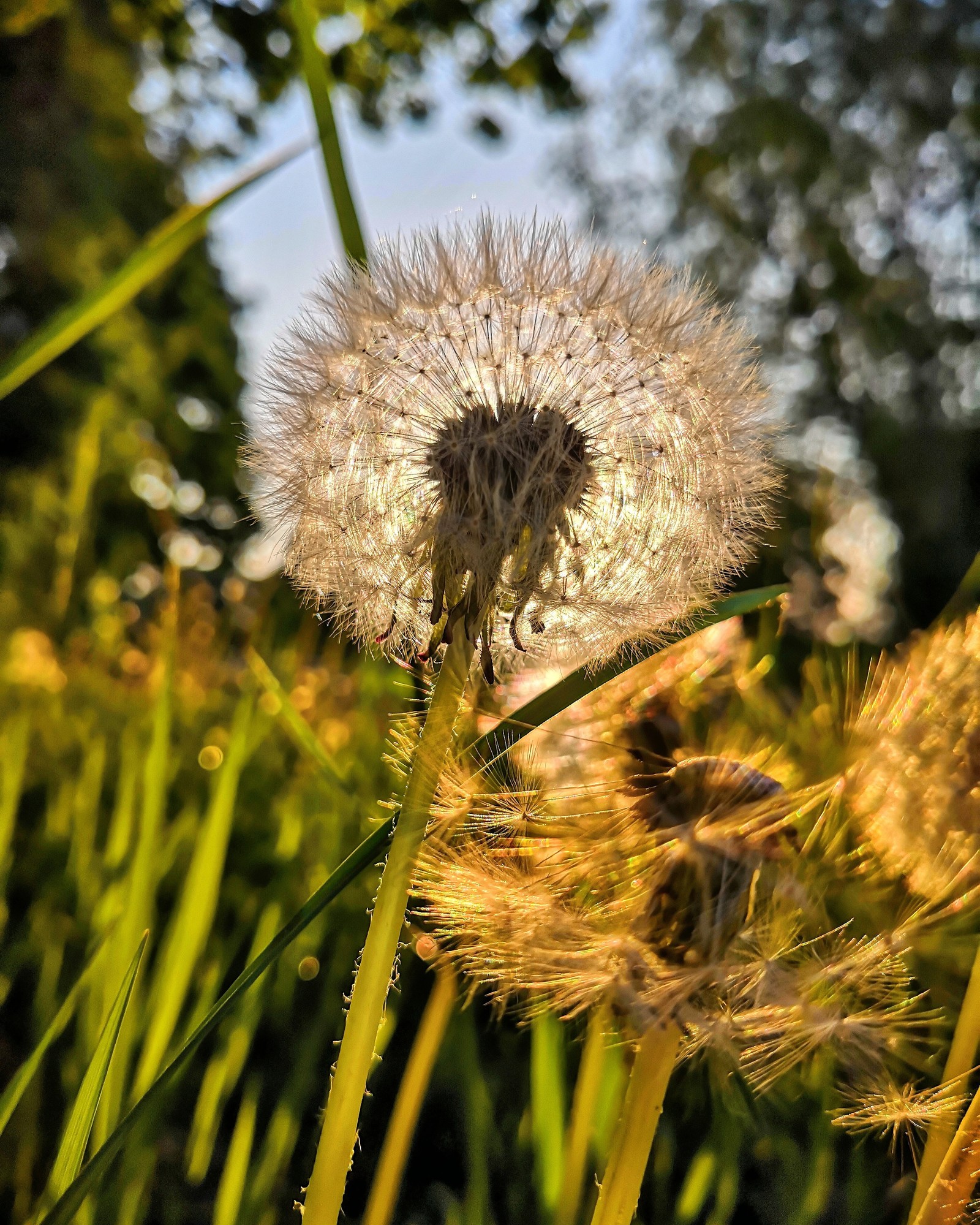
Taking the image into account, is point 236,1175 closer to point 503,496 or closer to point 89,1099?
point 89,1099

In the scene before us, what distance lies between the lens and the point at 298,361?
655 millimetres

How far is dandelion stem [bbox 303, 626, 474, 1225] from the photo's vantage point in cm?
49

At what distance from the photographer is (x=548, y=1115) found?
35.4 inches

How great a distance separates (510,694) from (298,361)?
278 mm

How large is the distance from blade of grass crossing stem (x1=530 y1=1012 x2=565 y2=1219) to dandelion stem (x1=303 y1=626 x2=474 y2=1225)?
39 centimetres

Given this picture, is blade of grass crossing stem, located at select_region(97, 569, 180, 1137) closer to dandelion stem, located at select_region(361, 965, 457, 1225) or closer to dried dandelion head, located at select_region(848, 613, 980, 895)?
dandelion stem, located at select_region(361, 965, 457, 1225)

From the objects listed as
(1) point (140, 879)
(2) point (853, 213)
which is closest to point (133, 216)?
(2) point (853, 213)

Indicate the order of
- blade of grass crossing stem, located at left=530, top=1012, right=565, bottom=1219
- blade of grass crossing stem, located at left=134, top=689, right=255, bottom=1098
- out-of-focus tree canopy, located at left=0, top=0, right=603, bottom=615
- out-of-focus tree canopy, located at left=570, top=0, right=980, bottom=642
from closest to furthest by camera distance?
blade of grass crossing stem, located at left=530, top=1012, right=565, bottom=1219
blade of grass crossing stem, located at left=134, top=689, right=255, bottom=1098
out-of-focus tree canopy, located at left=0, top=0, right=603, bottom=615
out-of-focus tree canopy, located at left=570, top=0, right=980, bottom=642

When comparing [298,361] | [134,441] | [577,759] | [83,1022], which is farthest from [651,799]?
[134,441]

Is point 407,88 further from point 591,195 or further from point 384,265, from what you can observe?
point 591,195

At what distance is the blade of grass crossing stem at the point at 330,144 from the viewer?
25.2 inches

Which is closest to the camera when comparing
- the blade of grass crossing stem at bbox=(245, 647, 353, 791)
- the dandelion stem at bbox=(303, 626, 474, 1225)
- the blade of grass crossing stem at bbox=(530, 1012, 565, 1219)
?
the dandelion stem at bbox=(303, 626, 474, 1225)

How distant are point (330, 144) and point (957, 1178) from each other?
2.33 ft

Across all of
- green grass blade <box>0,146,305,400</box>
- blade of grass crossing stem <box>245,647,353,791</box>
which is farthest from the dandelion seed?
green grass blade <box>0,146,305,400</box>
